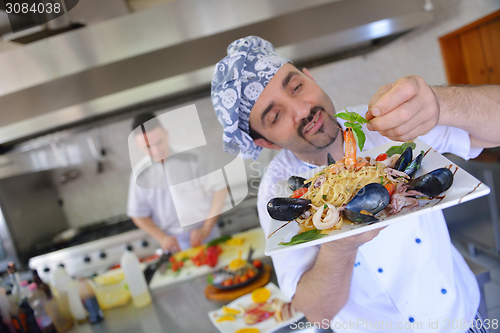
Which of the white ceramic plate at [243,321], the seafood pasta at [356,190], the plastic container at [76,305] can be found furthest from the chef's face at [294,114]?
the plastic container at [76,305]

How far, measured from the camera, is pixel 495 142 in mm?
782

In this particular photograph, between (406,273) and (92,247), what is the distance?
176cm

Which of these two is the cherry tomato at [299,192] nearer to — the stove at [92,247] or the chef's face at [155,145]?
the chef's face at [155,145]

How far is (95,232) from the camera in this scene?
1.90 meters

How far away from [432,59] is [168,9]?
1.22 meters

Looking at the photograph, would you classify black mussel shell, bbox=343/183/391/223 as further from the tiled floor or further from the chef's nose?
the tiled floor

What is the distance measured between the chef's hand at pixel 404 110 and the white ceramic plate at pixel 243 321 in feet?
2.68

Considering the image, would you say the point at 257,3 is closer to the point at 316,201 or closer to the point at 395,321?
the point at 316,201

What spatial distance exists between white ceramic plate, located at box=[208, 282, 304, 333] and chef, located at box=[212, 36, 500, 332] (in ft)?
0.65

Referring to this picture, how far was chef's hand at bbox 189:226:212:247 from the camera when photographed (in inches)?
62.6

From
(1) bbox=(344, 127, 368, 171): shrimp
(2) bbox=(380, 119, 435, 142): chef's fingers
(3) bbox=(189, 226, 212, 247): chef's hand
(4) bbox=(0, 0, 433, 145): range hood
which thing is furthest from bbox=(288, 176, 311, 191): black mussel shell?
(3) bbox=(189, 226, 212, 247): chef's hand

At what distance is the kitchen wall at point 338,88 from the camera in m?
1.08

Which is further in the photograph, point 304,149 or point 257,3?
point 257,3

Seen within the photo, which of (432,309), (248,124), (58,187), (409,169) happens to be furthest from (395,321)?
(58,187)
